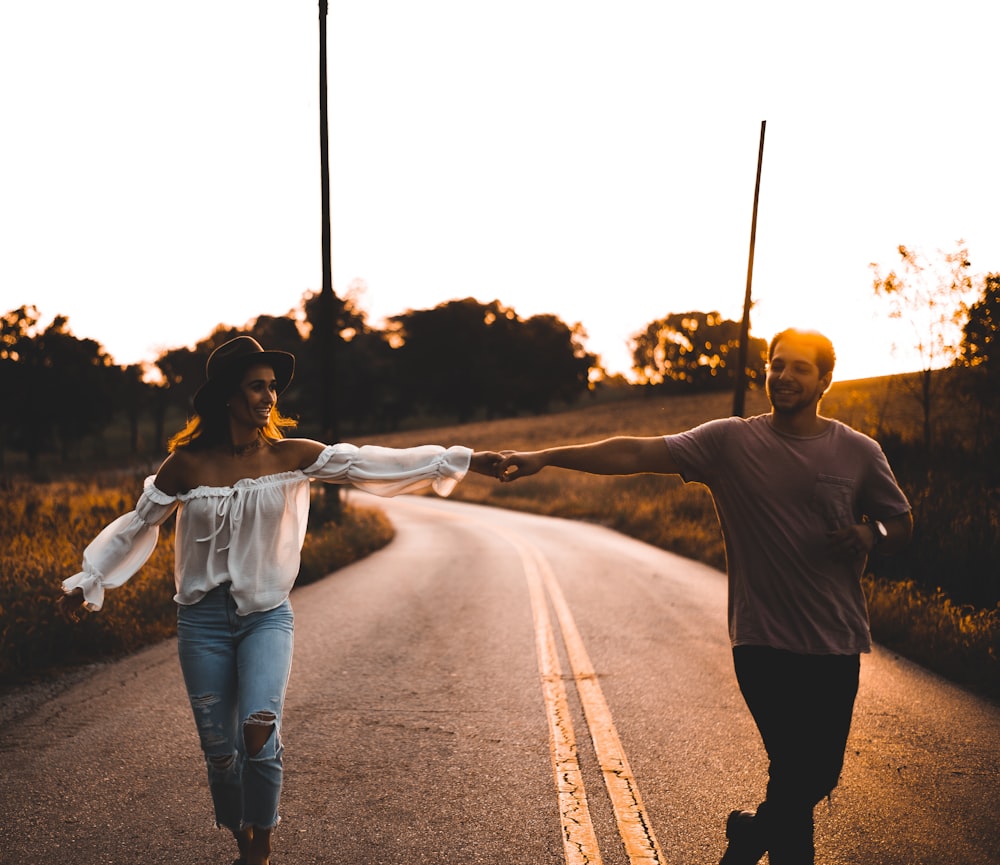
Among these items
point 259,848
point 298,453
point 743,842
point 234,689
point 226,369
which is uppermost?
point 226,369

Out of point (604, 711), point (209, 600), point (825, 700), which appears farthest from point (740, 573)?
point (604, 711)

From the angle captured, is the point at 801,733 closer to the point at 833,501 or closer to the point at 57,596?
the point at 833,501

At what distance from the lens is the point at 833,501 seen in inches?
119

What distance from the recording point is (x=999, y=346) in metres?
20.4

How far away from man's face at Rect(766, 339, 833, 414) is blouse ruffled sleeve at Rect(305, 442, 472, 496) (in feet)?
4.21

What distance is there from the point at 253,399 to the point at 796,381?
2111 millimetres

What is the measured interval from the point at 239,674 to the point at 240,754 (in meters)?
0.37

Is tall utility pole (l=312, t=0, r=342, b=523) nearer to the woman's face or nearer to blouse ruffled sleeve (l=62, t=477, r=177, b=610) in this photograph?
blouse ruffled sleeve (l=62, t=477, r=177, b=610)

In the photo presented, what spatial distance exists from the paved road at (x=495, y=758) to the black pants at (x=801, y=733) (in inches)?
26.8

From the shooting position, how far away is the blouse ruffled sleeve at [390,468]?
372cm

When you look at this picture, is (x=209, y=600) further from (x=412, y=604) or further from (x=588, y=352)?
(x=588, y=352)

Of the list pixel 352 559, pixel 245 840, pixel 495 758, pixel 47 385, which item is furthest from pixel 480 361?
pixel 245 840

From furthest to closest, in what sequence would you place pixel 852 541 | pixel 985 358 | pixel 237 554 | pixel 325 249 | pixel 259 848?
pixel 985 358 < pixel 325 249 < pixel 237 554 < pixel 259 848 < pixel 852 541

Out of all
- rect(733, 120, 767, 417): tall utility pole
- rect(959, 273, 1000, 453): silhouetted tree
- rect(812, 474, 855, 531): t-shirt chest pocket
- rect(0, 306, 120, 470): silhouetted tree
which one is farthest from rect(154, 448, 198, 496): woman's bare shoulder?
rect(0, 306, 120, 470): silhouetted tree
